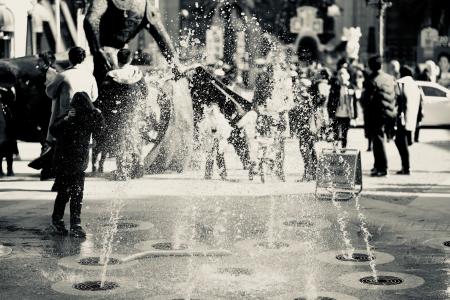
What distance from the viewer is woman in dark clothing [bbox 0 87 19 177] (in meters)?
13.3

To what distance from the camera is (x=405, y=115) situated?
1429cm

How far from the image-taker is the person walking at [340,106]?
1770 centimetres

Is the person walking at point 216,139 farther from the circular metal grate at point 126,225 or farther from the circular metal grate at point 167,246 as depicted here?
the circular metal grate at point 167,246

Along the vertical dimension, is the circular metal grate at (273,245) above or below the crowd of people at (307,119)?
below

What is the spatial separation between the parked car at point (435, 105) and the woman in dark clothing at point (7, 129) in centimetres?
1328

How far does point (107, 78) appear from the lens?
1322 centimetres

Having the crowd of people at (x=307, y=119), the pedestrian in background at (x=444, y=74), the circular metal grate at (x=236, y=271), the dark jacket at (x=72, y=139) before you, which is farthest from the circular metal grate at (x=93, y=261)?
the pedestrian in background at (x=444, y=74)

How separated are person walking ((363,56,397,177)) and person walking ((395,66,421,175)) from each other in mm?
187

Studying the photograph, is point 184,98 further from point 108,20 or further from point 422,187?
point 422,187

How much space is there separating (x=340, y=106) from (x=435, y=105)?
713cm

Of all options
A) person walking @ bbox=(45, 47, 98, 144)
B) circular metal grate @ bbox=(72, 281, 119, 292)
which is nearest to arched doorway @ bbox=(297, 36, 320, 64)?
person walking @ bbox=(45, 47, 98, 144)

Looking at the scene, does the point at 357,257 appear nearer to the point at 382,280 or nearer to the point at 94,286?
the point at 382,280

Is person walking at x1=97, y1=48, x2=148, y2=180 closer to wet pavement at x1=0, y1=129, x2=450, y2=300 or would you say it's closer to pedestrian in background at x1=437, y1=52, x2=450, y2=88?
wet pavement at x1=0, y1=129, x2=450, y2=300

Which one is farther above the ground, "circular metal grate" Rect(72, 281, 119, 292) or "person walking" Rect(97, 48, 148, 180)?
"person walking" Rect(97, 48, 148, 180)
